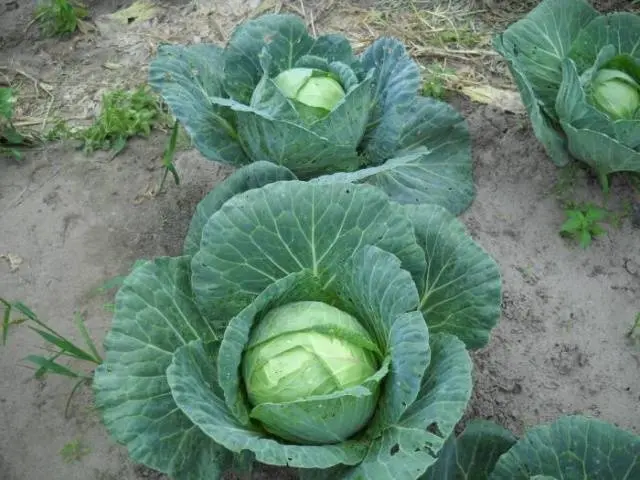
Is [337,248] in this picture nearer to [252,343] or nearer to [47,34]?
[252,343]

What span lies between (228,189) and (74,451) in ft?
3.95

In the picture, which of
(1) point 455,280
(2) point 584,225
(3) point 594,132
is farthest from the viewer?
(2) point 584,225

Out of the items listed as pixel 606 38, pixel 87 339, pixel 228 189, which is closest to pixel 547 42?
pixel 606 38

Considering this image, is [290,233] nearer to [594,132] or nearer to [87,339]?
[87,339]

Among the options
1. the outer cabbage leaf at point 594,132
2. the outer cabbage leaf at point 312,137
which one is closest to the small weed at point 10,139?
the outer cabbage leaf at point 312,137

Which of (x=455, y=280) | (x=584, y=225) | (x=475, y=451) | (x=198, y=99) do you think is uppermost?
(x=198, y=99)

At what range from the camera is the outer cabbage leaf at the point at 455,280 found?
94.1 inches

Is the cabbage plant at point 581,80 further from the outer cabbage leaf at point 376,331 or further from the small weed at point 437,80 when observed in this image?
the outer cabbage leaf at point 376,331

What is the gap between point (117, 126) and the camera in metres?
3.81

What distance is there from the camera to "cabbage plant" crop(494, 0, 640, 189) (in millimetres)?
3312

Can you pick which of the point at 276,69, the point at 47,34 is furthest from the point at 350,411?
the point at 47,34

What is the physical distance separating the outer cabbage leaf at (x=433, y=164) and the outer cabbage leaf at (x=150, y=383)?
136 centimetres

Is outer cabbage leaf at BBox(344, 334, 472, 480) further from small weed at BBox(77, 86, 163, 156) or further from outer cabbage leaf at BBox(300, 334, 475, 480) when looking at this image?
small weed at BBox(77, 86, 163, 156)

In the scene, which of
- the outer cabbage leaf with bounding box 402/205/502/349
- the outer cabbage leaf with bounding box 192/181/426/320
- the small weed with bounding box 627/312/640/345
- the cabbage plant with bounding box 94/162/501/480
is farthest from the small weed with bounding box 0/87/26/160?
the small weed with bounding box 627/312/640/345
